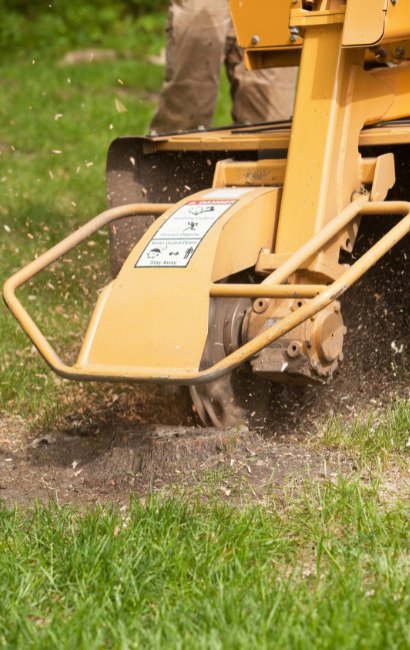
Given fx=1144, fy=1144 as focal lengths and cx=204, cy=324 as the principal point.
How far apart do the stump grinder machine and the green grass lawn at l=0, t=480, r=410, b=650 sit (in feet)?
1.17

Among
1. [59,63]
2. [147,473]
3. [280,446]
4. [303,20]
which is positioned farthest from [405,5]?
[59,63]

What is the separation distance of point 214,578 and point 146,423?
1.17m

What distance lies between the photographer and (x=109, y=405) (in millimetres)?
3627

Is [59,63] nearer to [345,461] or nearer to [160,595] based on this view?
[345,461]

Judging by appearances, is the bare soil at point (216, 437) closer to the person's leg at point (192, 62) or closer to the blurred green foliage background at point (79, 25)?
the person's leg at point (192, 62)

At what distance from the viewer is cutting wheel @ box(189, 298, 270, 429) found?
3072 mm

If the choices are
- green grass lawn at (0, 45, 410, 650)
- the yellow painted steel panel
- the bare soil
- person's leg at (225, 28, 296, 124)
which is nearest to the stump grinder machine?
the yellow painted steel panel

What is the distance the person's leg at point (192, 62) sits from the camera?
5.14 meters

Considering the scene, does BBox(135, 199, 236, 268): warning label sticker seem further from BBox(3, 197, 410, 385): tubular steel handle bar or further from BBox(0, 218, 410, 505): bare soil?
BBox(0, 218, 410, 505): bare soil

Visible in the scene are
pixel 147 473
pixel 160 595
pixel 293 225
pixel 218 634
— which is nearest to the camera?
pixel 218 634

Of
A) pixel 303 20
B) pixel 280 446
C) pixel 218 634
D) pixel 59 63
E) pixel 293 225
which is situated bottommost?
pixel 59 63

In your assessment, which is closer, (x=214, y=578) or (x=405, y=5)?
(x=214, y=578)

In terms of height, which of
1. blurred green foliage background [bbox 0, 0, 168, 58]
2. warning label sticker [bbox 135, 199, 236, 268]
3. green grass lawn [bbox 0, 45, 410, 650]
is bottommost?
blurred green foliage background [bbox 0, 0, 168, 58]

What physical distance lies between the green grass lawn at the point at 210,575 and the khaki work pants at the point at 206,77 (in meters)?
2.97
